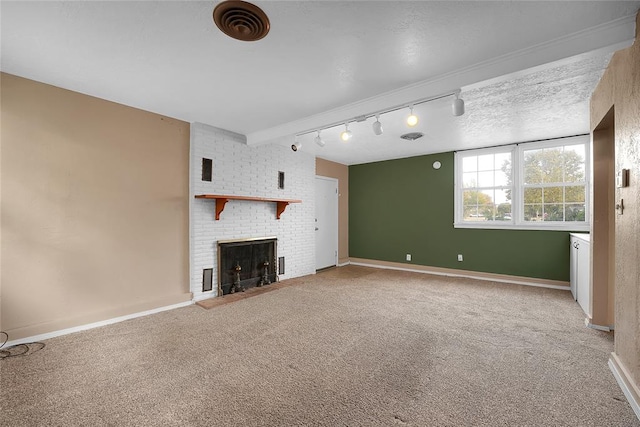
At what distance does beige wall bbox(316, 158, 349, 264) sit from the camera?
672 cm

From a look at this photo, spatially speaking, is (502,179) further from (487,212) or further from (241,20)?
(241,20)

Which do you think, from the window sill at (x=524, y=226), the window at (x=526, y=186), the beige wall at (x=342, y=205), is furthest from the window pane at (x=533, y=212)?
the beige wall at (x=342, y=205)

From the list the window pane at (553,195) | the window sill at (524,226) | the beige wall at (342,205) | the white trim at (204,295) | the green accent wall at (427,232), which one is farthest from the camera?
the beige wall at (342,205)

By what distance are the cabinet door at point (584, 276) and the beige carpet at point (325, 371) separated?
0.19 meters

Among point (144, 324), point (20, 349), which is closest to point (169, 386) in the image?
point (144, 324)

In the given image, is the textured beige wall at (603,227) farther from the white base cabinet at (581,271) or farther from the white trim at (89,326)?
the white trim at (89,326)

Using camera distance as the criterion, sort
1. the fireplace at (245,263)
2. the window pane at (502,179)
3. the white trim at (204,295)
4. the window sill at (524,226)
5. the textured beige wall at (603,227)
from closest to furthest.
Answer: the textured beige wall at (603,227) < the white trim at (204,295) < the fireplace at (245,263) < the window sill at (524,226) < the window pane at (502,179)

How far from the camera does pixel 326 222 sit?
255 inches

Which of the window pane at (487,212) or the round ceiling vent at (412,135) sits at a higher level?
the round ceiling vent at (412,135)

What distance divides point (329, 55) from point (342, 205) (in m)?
4.89

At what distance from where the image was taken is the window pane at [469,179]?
5414 mm

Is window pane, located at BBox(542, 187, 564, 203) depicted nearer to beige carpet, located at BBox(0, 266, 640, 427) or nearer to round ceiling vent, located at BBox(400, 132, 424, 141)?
beige carpet, located at BBox(0, 266, 640, 427)

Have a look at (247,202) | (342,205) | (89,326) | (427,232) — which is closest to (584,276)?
(427,232)

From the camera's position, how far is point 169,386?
195cm
